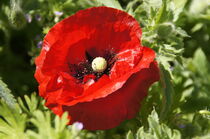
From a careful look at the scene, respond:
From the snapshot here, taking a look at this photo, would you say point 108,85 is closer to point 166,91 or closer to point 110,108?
point 110,108

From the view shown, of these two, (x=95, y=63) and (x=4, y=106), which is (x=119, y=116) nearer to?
(x=95, y=63)

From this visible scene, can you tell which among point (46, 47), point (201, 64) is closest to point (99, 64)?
point (46, 47)

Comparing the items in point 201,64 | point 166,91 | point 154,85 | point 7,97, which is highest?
point 7,97

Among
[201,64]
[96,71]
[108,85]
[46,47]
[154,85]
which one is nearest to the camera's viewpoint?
[108,85]

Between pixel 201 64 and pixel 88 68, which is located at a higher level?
pixel 88 68

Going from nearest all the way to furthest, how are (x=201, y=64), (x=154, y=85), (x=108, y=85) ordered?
1. (x=108, y=85)
2. (x=154, y=85)
3. (x=201, y=64)

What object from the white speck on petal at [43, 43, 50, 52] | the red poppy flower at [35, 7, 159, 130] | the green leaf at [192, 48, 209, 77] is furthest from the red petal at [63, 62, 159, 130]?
the green leaf at [192, 48, 209, 77]

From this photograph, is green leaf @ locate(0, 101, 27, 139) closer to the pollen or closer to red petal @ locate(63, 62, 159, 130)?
red petal @ locate(63, 62, 159, 130)

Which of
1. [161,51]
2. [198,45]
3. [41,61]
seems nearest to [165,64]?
[161,51]
